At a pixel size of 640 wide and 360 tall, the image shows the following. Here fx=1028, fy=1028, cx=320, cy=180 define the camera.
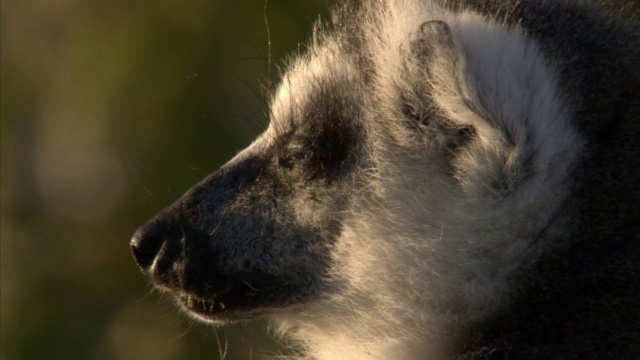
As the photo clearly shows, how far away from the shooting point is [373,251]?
256cm

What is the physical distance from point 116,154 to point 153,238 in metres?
2.04

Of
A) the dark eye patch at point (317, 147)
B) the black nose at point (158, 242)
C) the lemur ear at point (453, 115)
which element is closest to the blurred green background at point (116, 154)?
the dark eye patch at point (317, 147)

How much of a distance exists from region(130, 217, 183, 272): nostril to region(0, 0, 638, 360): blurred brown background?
141 centimetres

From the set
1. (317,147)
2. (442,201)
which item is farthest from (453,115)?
(317,147)

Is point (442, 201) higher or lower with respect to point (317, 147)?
higher

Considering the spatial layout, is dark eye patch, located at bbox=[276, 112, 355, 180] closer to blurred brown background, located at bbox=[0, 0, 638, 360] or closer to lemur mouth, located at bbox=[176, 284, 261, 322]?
lemur mouth, located at bbox=[176, 284, 261, 322]

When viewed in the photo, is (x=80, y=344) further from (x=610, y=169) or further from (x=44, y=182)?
(x=610, y=169)

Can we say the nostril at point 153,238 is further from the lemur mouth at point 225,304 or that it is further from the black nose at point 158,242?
the lemur mouth at point 225,304

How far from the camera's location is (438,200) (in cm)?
248

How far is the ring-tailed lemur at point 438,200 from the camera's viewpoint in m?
2.29

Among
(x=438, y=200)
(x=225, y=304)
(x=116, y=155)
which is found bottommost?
(x=116, y=155)

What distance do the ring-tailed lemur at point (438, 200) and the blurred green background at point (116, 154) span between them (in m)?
1.37

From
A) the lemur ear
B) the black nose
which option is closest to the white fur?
the lemur ear

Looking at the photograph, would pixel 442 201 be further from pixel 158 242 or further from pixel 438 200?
pixel 158 242
